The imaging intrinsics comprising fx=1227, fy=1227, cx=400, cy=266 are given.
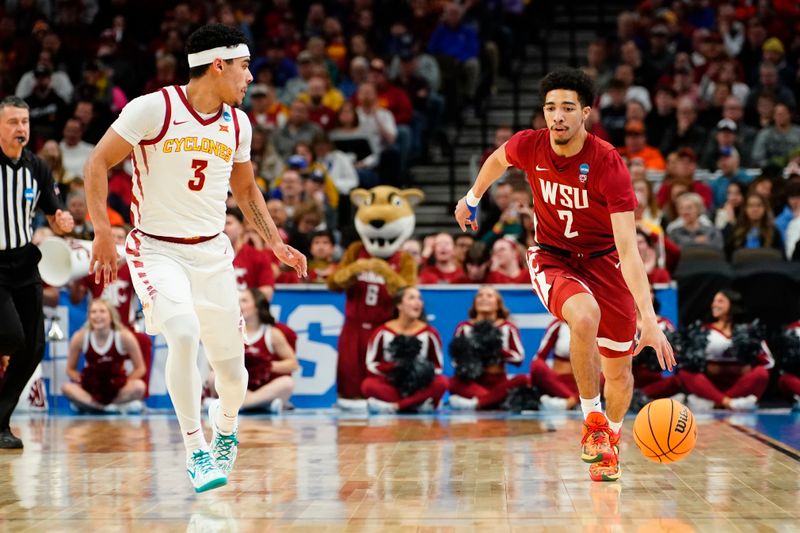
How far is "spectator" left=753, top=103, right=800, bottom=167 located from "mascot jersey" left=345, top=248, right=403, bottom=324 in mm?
5474

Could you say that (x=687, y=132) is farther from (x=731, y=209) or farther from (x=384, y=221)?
(x=384, y=221)

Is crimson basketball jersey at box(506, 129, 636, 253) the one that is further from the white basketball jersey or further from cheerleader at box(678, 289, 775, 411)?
cheerleader at box(678, 289, 775, 411)

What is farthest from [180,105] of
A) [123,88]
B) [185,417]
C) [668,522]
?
[123,88]

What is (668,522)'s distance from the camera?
528cm

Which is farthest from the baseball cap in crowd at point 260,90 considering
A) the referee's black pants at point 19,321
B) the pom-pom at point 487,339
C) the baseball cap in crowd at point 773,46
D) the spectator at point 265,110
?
the referee's black pants at point 19,321

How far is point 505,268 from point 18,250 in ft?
16.2

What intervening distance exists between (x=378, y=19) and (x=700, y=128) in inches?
214

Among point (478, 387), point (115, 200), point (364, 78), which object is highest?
point (364, 78)

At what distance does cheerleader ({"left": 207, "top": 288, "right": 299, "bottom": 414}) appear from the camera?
10688 millimetres

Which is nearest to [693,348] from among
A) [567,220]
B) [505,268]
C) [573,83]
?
[505,268]

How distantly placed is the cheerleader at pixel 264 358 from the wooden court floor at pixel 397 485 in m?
1.44

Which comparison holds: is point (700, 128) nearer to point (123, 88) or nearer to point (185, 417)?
point (123, 88)

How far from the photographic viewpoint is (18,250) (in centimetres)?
813

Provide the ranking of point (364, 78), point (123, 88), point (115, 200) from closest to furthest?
point (115, 200)
point (364, 78)
point (123, 88)
